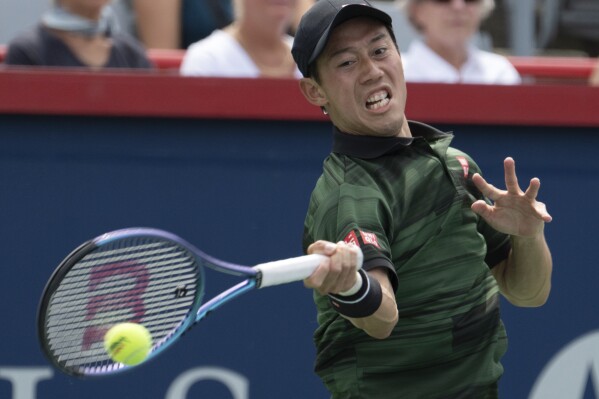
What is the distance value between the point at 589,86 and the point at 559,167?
0.93ft

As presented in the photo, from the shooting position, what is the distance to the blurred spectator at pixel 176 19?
16.9ft

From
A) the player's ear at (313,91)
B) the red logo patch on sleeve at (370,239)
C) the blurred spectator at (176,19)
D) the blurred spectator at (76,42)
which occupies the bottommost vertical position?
the red logo patch on sleeve at (370,239)

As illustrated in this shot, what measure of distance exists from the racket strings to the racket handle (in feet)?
0.57

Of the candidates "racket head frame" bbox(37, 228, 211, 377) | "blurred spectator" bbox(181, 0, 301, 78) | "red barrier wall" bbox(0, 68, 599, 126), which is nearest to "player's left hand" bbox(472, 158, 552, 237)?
"racket head frame" bbox(37, 228, 211, 377)

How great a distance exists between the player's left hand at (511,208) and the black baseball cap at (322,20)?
444 mm

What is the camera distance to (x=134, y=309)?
2.71 m

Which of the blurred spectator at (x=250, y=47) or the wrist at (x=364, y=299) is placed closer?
the wrist at (x=364, y=299)

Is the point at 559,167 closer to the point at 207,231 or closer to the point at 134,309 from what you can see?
the point at 207,231

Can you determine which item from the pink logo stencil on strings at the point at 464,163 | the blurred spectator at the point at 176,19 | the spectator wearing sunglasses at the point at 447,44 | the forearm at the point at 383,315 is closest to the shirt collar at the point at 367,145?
the pink logo stencil on strings at the point at 464,163

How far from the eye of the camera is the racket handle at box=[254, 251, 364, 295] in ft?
8.15

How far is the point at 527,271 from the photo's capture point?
302cm

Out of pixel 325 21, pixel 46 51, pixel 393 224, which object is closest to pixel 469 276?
pixel 393 224

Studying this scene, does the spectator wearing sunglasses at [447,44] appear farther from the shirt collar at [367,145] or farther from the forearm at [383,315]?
the forearm at [383,315]

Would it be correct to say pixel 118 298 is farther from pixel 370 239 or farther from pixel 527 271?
pixel 527 271
